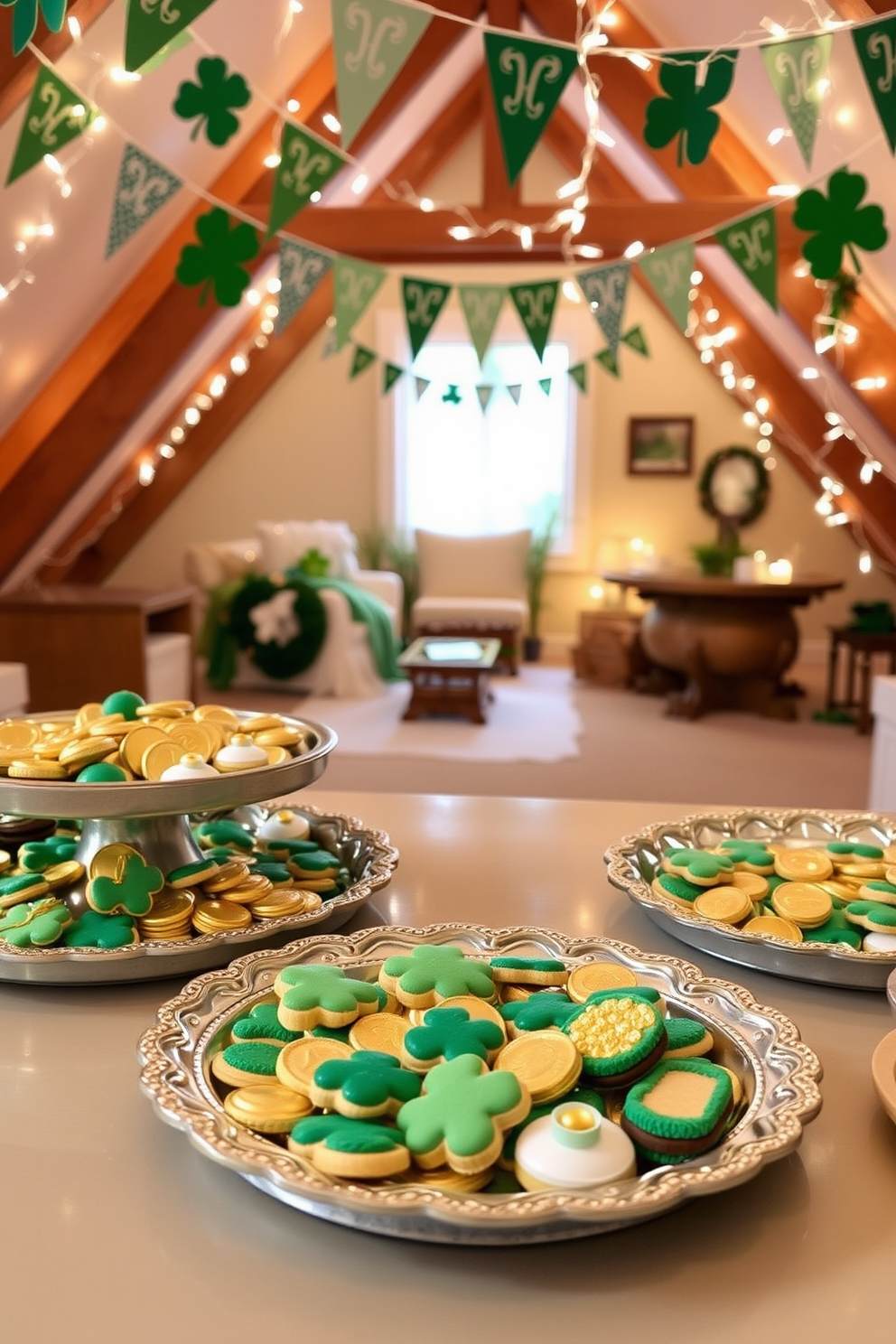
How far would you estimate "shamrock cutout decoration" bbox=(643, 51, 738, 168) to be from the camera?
2068 mm

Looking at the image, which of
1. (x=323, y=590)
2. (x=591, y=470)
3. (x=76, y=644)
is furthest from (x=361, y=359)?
(x=591, y=470)

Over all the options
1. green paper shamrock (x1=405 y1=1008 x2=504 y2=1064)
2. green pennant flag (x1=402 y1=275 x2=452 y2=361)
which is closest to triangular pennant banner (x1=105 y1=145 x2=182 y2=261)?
green pennant flag (x1=402 y1=275 x2=452 y2=361)

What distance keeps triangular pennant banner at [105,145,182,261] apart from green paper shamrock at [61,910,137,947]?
221 centimetres

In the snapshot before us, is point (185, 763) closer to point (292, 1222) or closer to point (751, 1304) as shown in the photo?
point (292, 1222)

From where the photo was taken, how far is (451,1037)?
67cm

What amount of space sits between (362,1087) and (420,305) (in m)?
2.68


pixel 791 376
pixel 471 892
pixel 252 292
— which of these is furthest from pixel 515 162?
pixel 791 376

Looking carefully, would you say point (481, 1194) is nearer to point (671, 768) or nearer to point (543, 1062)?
point (543, 1062)

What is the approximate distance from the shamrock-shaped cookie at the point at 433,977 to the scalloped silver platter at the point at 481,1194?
7 cm

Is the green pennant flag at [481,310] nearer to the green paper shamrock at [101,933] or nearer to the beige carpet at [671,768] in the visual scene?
the beige carpet at [671,768]

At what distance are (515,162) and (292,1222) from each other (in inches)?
74.7

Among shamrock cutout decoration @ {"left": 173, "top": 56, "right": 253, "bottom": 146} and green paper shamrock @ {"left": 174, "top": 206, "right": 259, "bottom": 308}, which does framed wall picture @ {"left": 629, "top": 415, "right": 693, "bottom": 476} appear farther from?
shamrock cutout decoration @ {"left": 173, "top": 56, "right": 253, "bottom": 146}

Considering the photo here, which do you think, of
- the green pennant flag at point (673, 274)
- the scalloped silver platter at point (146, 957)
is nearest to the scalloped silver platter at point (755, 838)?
the scalloped silver platter at point (146, 957)

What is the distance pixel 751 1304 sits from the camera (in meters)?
0.55
